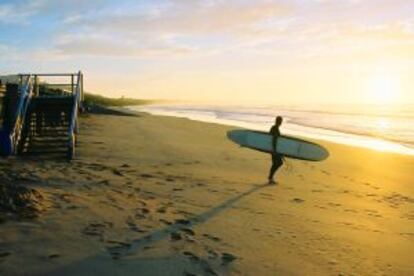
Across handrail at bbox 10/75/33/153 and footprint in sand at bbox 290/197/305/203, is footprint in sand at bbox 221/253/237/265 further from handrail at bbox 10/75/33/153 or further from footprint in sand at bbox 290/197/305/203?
A: handrail at bbox 10/75/33/153

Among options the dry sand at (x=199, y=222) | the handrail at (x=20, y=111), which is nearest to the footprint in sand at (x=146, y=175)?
the dry sand at (x=199, y=222)

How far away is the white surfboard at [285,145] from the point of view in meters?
14.9

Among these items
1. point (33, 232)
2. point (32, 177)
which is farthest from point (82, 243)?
point (32, 177)

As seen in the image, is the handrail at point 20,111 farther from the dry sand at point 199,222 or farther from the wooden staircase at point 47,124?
the dry sand at point 199,222

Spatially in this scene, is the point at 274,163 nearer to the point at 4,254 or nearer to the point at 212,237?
the point at 212,237

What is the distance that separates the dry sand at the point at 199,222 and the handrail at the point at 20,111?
1.68 meters

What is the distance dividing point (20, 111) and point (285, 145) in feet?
25.7

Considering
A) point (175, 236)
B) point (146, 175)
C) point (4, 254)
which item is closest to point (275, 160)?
point (146, 175)

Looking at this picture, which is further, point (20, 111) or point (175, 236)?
point (20, 111)

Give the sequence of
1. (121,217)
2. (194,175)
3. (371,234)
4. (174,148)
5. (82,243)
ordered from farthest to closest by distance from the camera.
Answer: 1. (174,148)
2. (194,175)
3. (371,234)
4. (121,217)
5. (82,243)

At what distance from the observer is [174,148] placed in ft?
65.0

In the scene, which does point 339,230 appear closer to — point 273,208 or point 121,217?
point 273,208

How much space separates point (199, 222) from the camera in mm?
8617

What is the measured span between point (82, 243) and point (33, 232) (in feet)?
2.30
